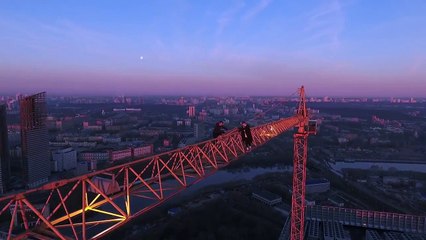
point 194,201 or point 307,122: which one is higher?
point 307,122

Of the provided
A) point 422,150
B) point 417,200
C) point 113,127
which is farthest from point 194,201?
point 113,127

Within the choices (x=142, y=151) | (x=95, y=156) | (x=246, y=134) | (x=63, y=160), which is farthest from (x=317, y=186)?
(x=95, y=156)

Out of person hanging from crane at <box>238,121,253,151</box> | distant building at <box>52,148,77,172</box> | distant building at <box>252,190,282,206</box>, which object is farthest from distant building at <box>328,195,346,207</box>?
distant building at <box>52,148,77,172</box>

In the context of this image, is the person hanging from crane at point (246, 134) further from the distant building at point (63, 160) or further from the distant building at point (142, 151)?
the distant building at point (142, 151)

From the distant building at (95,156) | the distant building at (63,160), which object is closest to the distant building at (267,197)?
the distant building at (63,160)

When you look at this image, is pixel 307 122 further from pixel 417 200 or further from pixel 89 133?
pixel 89 133
